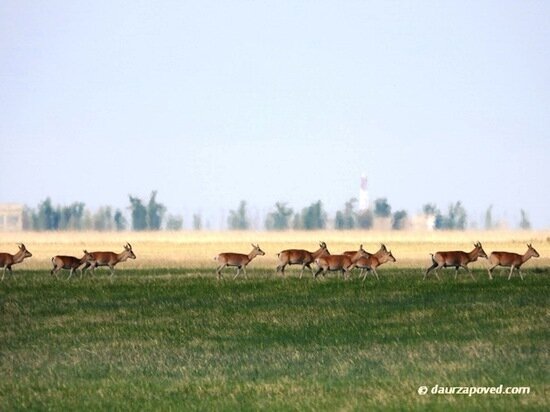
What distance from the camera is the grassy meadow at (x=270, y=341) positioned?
749 inches

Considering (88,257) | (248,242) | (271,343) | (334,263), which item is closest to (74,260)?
(88,257)

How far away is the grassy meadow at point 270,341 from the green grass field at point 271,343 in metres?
0.04

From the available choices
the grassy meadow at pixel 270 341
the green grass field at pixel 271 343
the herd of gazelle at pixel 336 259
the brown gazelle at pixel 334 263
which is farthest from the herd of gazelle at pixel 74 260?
the brown gazelle at pixel 334 263

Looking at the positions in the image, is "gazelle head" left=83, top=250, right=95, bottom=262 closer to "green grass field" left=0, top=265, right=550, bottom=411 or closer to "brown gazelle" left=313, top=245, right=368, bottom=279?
"green grass field" left=0, top=265, right=550, bottom=411

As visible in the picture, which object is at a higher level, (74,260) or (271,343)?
(74,260)

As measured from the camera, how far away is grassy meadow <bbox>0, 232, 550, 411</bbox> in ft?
62.4

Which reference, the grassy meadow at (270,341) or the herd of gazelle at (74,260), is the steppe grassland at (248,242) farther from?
the grassy meadow at (270,341)

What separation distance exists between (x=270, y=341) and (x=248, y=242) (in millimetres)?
67854

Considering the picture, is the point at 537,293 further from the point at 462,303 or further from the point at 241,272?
the point at 241,272

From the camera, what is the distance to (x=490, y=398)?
18203mm

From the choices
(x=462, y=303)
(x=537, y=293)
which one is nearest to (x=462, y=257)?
(x=537, y=293)

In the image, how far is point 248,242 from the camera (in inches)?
3696

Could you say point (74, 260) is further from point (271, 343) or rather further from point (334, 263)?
point (271, 343)

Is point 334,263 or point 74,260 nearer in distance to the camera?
point 334,263
